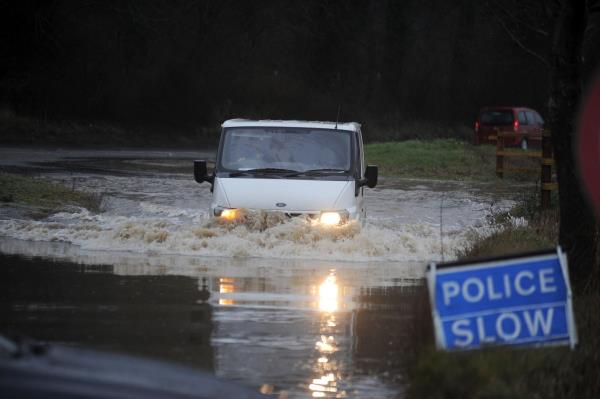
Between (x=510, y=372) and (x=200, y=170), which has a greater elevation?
(x=200, y=170)

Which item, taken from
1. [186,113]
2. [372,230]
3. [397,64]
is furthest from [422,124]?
[372,230]

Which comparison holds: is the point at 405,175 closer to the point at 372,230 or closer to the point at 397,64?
the point at 372,230

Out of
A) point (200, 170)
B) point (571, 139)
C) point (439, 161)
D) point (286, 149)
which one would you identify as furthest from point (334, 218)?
point (439, 161)

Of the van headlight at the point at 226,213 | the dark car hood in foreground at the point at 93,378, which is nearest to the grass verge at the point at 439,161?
the van headlight at the point at 226,213

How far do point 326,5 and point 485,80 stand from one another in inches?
388

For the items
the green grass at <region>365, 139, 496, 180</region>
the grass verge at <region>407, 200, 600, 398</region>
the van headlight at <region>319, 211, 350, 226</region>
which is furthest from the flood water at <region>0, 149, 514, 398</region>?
the green grass at <region>365, 139, 496, 180</region>

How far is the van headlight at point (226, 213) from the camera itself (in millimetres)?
15656

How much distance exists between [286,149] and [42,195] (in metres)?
7.37

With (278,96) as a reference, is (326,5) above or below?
above

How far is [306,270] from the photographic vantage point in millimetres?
14273

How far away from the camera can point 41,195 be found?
22.1 metres

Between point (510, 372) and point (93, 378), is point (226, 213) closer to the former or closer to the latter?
point (510, 372)

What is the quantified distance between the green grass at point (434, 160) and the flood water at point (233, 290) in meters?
11.7

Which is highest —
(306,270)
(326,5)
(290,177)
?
(326,5)
